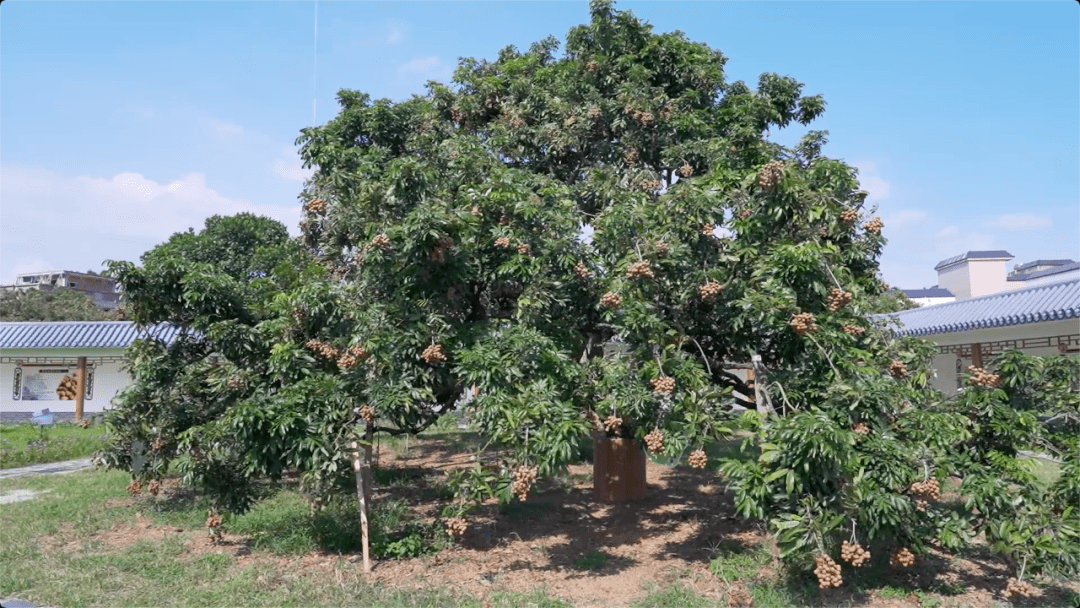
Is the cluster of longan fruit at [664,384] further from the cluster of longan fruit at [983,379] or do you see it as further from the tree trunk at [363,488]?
the tree trunk at [363,488]

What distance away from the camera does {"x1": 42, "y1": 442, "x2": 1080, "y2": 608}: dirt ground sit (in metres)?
5.20

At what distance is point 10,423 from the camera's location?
19.2 meters

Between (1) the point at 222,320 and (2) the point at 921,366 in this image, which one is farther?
(1) the point at 222,320

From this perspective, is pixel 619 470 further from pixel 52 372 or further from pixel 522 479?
pixel 52 372

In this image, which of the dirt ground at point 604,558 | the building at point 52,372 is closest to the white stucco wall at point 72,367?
the building at point 52,372

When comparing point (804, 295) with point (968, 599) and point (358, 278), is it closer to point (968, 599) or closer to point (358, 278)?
point (968, 599)

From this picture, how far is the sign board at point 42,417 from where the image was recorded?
720 inches

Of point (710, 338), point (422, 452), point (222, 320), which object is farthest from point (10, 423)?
point (710, 338)

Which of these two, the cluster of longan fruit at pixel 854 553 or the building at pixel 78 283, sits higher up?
the building at pixel 78 283

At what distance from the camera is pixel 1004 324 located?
11508 millimetres

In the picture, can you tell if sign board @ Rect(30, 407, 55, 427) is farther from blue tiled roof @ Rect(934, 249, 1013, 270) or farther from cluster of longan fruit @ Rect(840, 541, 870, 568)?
blue tiled roof @ Rect(934, 249, 1013, 270)

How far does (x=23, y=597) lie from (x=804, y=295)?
605 cm

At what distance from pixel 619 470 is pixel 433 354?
10.5ft

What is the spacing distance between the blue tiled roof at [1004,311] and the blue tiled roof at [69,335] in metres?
17.4
